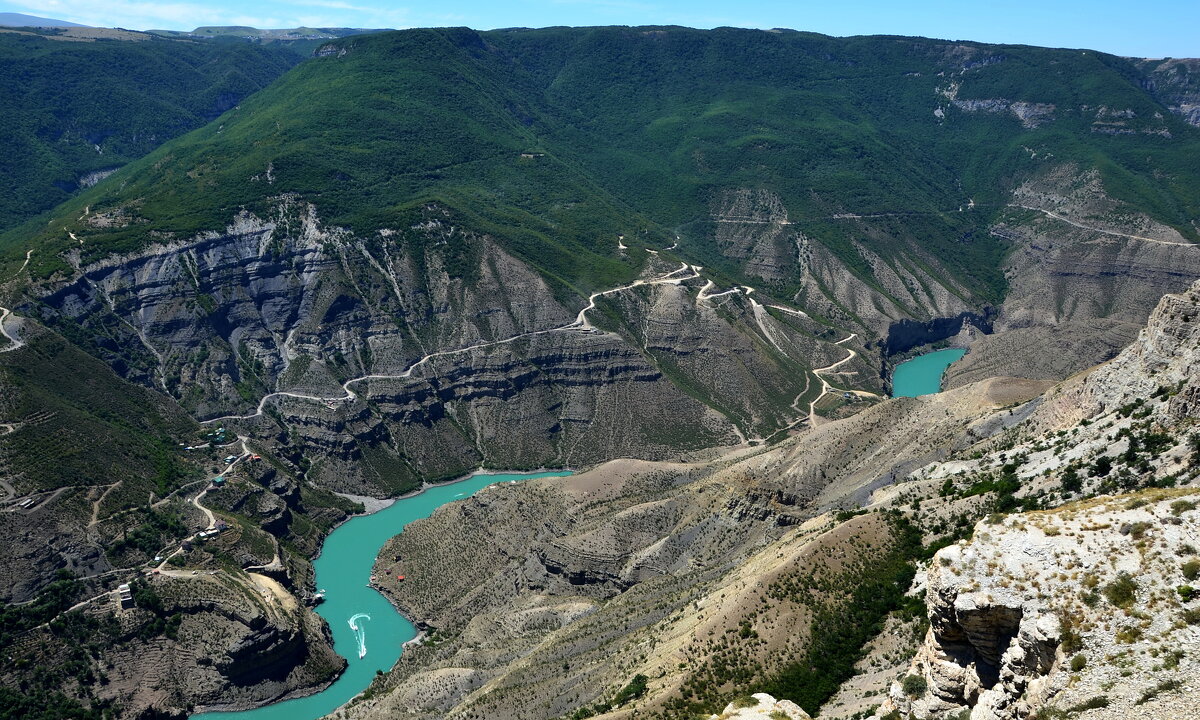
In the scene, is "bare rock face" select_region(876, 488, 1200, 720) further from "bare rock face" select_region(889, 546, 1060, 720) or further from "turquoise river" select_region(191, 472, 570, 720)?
"turquoise river" select_region(191, 472, 570, 720)

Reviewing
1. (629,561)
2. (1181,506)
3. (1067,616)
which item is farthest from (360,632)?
(1181,506)

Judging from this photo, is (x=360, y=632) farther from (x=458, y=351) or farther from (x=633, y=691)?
(x=458, y=351)

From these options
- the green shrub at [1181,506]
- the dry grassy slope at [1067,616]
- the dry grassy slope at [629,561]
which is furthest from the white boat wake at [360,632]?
the green shrub at [1181,506]

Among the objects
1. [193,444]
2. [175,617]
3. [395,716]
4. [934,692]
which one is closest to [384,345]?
[193,444]

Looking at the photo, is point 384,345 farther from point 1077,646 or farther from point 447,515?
point 1077,646

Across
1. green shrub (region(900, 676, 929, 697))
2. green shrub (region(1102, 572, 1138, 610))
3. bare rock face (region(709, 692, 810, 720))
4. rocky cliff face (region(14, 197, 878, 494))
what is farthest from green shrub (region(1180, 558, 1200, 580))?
rocky cliff face (region(14, 197, 878, 494))

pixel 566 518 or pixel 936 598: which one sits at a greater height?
pixel 936 598

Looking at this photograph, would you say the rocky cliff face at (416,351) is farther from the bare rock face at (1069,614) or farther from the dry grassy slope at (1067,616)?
the bare rock face at (1069,614)
